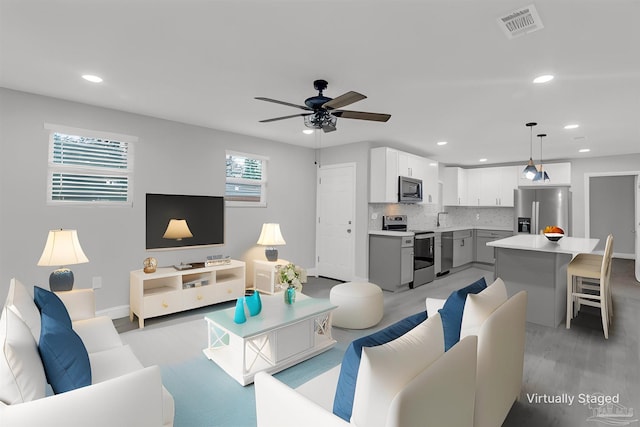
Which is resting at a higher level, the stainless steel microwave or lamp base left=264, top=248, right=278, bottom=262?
the stainless steel microwave

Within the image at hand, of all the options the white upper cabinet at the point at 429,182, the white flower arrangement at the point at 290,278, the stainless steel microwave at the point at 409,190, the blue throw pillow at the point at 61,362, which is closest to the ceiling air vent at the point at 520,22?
the white flower arrangement at the point at 290,278

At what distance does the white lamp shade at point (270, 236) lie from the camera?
15.6ft

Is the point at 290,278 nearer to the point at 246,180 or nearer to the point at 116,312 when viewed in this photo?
the point at 116,312

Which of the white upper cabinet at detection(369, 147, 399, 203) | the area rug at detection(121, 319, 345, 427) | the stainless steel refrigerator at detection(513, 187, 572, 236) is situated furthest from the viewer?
the stainless steel refrigerator at detection(513, 187, 572, 236)

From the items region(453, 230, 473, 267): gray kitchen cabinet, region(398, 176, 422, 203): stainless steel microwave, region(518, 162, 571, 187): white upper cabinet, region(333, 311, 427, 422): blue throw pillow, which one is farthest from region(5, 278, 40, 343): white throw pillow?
region(518, 162, 571, 187): white upper cabinet

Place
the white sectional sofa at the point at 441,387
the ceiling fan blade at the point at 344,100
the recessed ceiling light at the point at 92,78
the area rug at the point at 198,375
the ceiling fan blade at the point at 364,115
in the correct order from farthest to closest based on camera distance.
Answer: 1. the recessed ceiling light at the point at 92,78
2. the ceiling fan blade at the point at 364,115
3. the ceiling fan blade at the point at 344,100
4. the area rug at the point at 198,375
5. the white sectional sofa at the point at 441,387

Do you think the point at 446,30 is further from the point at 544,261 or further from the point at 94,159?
the point at 94,159

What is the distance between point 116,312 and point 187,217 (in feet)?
4.51

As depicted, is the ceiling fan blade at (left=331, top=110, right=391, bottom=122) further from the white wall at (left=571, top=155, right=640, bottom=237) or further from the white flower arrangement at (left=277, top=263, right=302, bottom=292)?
the white wall at (left=571, top=155, right=640, bottom=237)

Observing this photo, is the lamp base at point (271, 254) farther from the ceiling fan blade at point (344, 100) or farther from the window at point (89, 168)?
the ceiling fan blade at point (344, 100)

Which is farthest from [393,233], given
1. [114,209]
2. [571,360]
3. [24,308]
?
[24,308]

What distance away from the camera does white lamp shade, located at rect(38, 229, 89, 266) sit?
2.67 m

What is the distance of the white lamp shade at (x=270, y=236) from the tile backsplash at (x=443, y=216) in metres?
1.68

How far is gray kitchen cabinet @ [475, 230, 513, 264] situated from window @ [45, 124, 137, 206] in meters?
6.94
